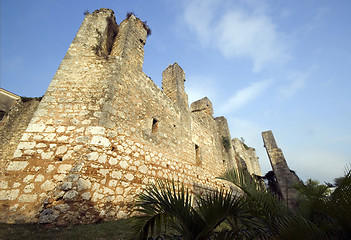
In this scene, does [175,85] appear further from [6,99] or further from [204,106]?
[6,99]

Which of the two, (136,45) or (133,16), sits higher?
(133,16)

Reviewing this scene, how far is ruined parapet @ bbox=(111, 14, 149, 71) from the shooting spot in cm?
587

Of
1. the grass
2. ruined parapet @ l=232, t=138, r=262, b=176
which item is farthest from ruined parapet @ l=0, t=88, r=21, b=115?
ruined parapet @ l=232, t=138, r=262, b=176

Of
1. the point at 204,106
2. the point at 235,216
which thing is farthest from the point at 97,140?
the point at 204,106

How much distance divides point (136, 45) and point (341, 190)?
696 cm

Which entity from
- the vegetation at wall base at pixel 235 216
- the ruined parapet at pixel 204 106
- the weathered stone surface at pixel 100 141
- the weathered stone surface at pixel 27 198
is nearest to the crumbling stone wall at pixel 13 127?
the weathered stone surface at pixel 27 198

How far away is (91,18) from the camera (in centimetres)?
603

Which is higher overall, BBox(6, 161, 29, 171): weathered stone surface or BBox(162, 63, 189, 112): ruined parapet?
BBox(162, 63, 189, 112): ruined parapet

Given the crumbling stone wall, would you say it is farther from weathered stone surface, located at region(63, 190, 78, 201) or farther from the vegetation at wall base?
the vegetation at wall base

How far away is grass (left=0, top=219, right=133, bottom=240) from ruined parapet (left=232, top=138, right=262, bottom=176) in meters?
15.3

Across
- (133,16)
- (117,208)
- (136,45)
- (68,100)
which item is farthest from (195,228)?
(133,16)

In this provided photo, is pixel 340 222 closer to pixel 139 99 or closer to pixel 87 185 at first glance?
pixel 87 185

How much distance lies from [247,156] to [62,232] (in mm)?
18913

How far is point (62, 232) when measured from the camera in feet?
8.55
